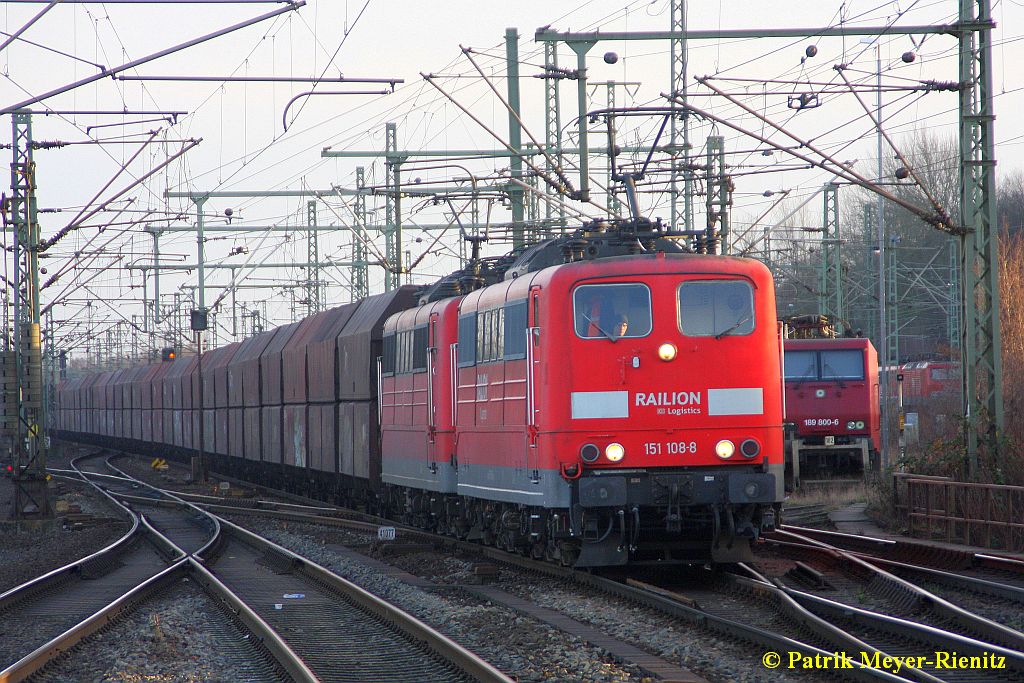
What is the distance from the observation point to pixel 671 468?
1310 cm

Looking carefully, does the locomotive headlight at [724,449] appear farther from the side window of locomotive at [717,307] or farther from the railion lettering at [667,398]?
the side window of locomotive at [717,307]

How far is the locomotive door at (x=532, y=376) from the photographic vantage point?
13523 mm

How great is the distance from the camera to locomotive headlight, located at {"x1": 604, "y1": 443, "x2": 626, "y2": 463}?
12969mm

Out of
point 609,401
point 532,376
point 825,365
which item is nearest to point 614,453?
point 609,401

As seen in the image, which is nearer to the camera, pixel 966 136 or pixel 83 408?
pixel 966 136

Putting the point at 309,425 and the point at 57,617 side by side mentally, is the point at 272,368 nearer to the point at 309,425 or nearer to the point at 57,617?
the point at 309,425

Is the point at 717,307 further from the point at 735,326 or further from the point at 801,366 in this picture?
the point at 801,366

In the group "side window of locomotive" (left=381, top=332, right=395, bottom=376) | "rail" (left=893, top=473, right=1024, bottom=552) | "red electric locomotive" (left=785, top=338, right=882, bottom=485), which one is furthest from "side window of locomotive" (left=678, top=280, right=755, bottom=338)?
"red electric locomotive" (left=785, top=338, right=882, bottom=485)

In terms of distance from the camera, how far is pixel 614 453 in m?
13.0

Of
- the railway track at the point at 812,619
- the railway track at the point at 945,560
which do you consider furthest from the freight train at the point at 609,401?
the railway track at the point at 945,560

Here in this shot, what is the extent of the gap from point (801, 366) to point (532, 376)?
1476 cm

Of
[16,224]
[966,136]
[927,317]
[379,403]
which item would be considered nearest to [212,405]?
[16,224]

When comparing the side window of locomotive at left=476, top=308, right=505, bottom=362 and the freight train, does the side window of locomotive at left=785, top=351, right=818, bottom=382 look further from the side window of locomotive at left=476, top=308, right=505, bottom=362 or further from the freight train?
the side window of locomotive at left=476, top=308, right=505, bottom=362

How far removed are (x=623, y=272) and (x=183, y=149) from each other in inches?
544
